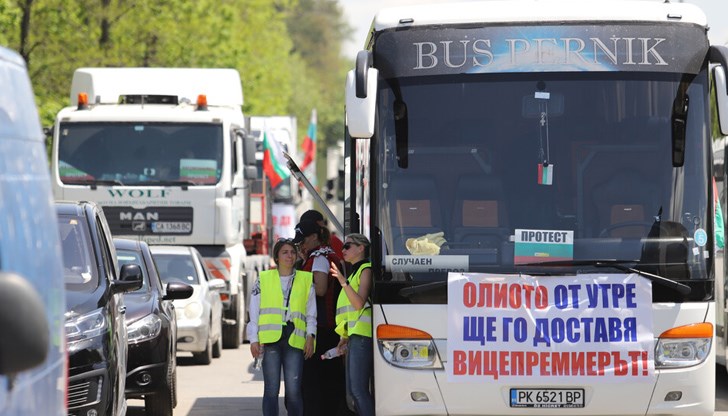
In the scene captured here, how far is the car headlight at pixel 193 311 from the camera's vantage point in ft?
62.4

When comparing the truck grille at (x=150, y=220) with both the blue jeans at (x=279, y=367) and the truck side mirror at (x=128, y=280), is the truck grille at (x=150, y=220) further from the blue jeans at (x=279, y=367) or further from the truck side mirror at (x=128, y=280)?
the truck side mirror at (x=128, y=280)

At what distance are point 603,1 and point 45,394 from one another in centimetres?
595

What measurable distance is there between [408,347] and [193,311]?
31.9 ft

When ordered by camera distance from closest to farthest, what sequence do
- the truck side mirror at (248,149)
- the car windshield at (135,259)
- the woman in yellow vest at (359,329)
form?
the woman in yellow vest at (359,329), the car windshield at (135,259), the truck side mirror at (248,149)

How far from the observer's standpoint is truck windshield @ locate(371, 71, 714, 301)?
9.73 meters

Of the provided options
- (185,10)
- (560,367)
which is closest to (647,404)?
(560,367)

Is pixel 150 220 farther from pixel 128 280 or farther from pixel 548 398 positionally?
pixel 548 398

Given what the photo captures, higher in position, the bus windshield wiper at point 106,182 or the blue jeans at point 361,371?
the bus windshield wiper at point 106,182

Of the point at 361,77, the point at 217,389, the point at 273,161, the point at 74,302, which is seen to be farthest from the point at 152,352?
the point at 273,161

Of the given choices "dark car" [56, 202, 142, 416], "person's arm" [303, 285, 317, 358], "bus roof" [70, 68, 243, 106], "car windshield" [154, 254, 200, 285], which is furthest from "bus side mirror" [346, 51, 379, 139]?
"bus roof" [70, 68, 243, 106]

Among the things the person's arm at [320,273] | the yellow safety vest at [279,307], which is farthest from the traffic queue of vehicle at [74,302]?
the person's arm at [320,273]

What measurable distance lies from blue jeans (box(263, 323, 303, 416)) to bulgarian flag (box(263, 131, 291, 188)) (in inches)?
723

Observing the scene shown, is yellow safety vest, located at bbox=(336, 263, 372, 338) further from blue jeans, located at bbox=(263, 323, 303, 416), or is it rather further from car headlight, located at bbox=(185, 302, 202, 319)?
car headlight, located at bbox=(185, 302, 202, 319)

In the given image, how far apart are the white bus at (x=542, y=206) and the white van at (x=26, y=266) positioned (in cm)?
403
